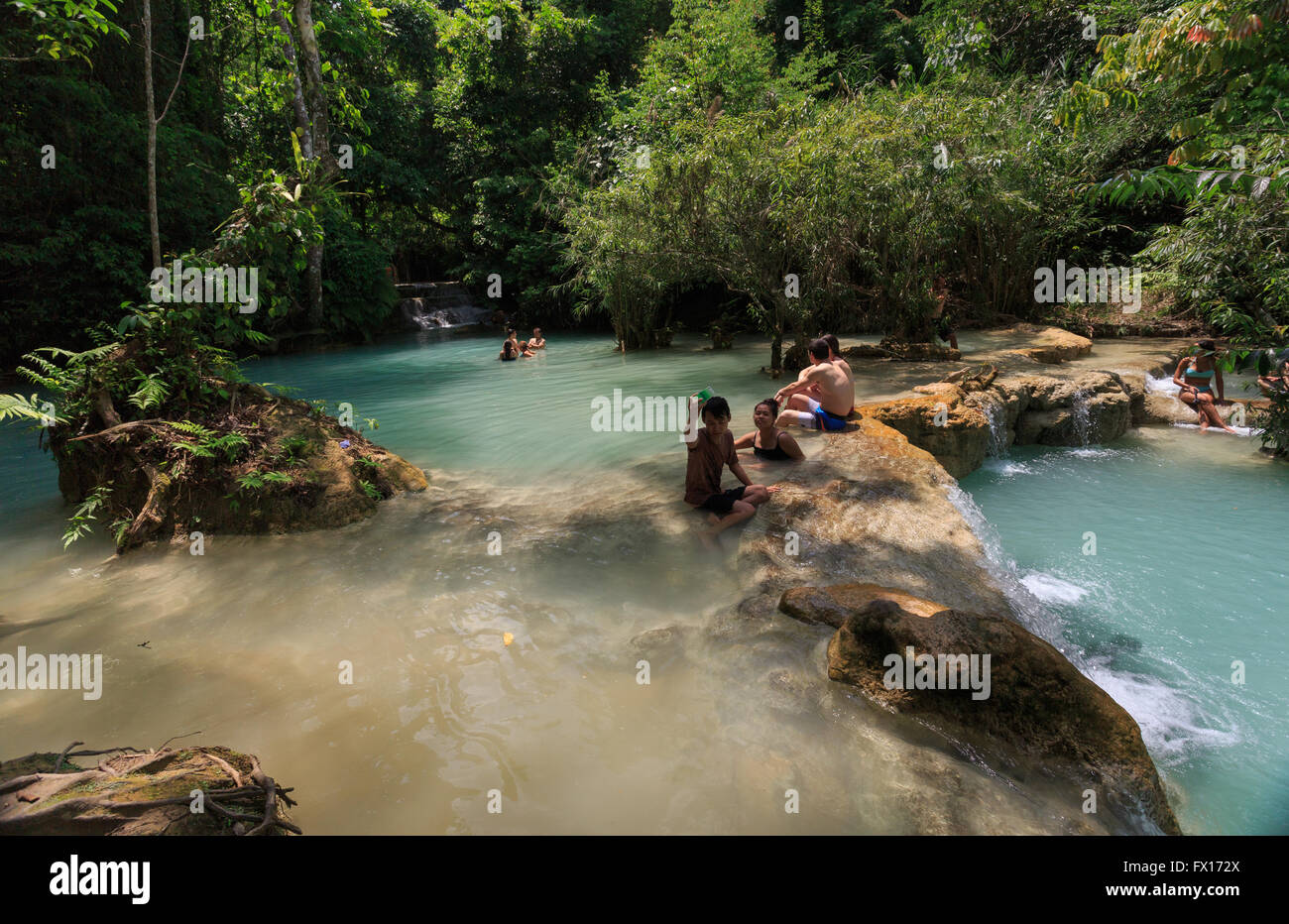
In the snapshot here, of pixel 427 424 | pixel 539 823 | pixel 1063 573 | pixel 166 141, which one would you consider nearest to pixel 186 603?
pixel 539 823

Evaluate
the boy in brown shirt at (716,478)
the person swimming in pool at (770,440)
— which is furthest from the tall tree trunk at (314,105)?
the boy in brown shirt at (716,478)

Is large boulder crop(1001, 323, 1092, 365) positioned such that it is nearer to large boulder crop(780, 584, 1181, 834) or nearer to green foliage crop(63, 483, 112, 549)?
large boulder crop(780, 584, 1181, 834)

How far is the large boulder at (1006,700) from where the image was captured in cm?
298

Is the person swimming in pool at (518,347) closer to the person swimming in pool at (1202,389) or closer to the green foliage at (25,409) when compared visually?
the green foliage at (25,409)

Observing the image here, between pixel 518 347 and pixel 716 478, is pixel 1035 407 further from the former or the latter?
pixel 518 347

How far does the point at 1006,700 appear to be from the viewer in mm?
3303

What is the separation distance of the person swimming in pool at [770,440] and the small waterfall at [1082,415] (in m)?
5.41

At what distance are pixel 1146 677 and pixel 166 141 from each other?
21.4 meters

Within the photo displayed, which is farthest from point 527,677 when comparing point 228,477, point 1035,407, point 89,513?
point 1035,407

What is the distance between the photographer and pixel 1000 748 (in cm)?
319

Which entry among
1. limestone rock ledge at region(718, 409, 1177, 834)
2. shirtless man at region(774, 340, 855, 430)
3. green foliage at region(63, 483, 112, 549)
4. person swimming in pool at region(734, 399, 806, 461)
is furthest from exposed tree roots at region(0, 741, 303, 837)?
shirtless man at region(774, 340, 855, 430)

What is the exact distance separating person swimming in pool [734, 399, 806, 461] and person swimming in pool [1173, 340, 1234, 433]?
23.9 ft

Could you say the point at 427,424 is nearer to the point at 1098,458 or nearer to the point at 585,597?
the point at 585,597
